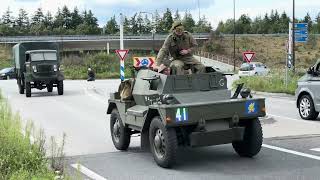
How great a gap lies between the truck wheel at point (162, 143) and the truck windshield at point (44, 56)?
69.9 ft

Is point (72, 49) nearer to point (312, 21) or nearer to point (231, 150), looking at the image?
point (312, 21)

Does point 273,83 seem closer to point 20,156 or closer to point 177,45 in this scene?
point 177,45

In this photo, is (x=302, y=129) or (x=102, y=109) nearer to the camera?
(x=302, y=129)

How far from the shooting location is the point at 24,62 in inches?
1225

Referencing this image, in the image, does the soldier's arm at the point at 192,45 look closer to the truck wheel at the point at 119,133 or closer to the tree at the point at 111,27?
the truck wheel at the point at 119,133

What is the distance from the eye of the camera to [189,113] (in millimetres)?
8500

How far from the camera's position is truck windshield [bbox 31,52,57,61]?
29.4 meters

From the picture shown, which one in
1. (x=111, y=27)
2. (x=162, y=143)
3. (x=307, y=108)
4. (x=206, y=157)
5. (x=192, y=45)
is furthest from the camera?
(x=111, y=27)

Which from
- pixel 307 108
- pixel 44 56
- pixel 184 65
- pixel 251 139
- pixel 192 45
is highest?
pixel 192 45

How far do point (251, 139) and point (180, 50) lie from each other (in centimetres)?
204

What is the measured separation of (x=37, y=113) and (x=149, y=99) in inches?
397

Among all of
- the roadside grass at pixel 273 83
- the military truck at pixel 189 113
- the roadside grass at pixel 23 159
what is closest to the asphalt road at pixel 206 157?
the military truck at pixel 189 113

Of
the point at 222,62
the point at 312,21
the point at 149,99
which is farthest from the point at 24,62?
the point at 312,21

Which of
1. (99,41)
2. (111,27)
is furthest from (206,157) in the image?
(111,27)
